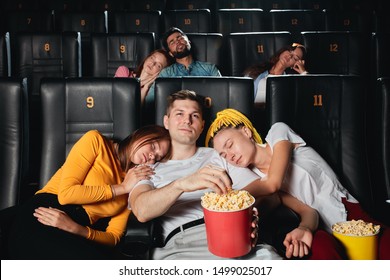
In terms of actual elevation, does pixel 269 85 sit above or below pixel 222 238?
above

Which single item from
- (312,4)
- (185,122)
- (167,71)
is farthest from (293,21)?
(185,122)

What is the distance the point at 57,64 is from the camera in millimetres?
2797

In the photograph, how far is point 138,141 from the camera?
4.51 feet

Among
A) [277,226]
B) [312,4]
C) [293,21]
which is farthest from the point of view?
[312,4]

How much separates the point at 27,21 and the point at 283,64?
203 cm

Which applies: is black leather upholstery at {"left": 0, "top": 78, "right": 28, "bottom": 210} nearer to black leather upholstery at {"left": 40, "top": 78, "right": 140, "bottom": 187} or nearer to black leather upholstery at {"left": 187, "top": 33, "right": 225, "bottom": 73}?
black leather upholstery at {"left": 40, "top": 78, "right": 140, "bottom": 187}

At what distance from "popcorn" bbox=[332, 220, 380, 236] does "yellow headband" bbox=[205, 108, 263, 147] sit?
0.35 m

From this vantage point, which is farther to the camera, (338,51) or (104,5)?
(104,5)

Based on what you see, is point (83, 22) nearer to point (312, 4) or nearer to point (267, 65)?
point (267, 65)

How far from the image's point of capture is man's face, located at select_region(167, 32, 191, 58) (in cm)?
248

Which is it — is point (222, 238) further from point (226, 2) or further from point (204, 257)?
point (226, 2)

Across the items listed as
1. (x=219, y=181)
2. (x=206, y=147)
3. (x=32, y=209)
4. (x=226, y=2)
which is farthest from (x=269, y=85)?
(x=226, y=2)

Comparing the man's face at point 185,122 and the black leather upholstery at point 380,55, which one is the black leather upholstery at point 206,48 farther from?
the man's face at point 185,122

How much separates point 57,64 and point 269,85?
158cm
